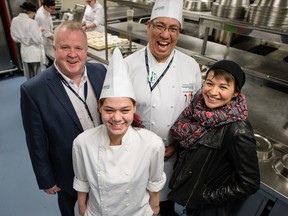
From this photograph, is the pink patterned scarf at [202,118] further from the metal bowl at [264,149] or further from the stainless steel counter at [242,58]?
the metal bowl at [264,149]

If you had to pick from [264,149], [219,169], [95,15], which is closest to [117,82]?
[219,169]

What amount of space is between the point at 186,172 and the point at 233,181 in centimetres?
27

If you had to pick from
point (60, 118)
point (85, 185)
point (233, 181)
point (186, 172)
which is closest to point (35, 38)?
point (60, 118)

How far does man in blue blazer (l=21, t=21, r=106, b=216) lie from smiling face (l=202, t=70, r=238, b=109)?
0.65m

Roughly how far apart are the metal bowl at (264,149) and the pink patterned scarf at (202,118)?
57 centimetres

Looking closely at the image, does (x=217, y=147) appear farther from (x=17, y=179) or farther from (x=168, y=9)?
(x=17, y=179)

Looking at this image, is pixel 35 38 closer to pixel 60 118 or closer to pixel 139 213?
pixel 60 118

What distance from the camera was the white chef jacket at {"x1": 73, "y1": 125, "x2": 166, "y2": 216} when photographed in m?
1.12

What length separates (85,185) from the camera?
123cm

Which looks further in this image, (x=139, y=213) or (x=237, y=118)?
(x=139, y=213)

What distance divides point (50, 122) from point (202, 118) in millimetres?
842

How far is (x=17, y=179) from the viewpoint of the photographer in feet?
7.86

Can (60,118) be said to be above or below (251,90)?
above

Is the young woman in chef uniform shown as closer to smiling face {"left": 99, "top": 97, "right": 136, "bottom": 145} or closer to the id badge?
smiling face {"left": 99, "top": 97, "right": 136, "bottom": 145}
